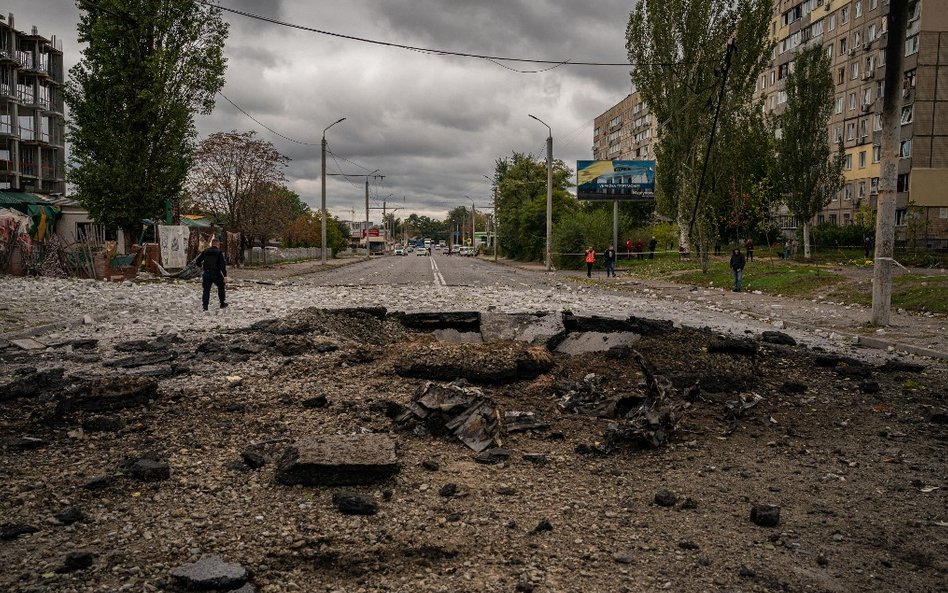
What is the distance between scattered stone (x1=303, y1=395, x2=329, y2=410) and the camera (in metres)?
6.28

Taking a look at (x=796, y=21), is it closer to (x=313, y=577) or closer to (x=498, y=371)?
(x=498, y=371)

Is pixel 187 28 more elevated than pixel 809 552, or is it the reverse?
pixel 187 28

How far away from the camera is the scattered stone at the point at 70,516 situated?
12.4 ft

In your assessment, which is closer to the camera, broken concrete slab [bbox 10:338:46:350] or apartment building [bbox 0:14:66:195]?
broken concrete slab [bbox 10:338:46:350]

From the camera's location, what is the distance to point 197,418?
5.95 meters

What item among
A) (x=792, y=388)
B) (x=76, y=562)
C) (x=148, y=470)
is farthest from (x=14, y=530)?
(x=792, y=388)

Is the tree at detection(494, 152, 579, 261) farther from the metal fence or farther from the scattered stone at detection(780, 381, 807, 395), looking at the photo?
the scattered stone at detection(780, 381, 807, 395)

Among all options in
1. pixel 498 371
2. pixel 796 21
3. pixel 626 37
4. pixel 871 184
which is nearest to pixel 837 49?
pixel 796 21

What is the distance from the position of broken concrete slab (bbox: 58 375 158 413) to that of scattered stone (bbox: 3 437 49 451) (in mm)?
678

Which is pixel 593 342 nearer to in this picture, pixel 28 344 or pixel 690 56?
pixel 28 344

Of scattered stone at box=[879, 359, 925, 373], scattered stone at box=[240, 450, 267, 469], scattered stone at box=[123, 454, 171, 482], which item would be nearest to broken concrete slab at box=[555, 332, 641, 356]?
scattered stone at box=[879, 359, 925, 373]

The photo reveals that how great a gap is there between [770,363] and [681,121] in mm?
32377

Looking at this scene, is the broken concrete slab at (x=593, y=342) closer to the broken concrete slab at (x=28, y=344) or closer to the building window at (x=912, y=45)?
the broken concrete slab at (x=28, y=344)

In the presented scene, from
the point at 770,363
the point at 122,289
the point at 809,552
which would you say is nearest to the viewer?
the point at 809,552
